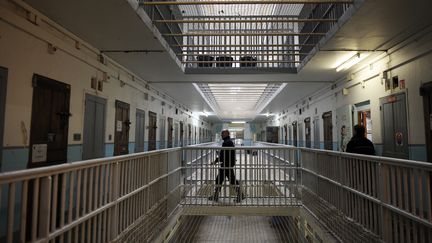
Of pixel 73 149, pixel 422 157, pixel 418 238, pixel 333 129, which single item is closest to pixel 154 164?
pixel 73 149

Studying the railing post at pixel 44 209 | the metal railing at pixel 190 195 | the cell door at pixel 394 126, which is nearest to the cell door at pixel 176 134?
the metal railing at pixel 190 195

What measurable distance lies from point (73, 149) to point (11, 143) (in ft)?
3.97

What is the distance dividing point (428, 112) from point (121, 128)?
5417mm

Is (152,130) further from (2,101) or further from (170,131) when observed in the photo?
(2,101)

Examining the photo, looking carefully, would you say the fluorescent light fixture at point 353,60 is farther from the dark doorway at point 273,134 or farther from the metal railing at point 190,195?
the dark doorway at point 273,134

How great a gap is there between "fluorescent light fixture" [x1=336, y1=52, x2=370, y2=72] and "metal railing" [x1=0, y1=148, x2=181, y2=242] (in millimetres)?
3886

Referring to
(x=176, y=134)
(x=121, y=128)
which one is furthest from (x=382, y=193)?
(x=176, y=134)

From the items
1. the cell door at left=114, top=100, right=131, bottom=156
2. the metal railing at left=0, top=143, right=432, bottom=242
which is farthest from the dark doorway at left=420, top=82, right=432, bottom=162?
the cell door at left=114, top=100, right=131, bottom=156

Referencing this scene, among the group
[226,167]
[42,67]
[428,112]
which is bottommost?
[226,167]

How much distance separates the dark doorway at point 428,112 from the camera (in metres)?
3.70

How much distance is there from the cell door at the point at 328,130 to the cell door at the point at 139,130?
5265 millimetres

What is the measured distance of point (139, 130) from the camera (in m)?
7.01

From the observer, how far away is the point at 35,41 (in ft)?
10.7

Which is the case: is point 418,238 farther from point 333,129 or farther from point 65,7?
point 333,129
